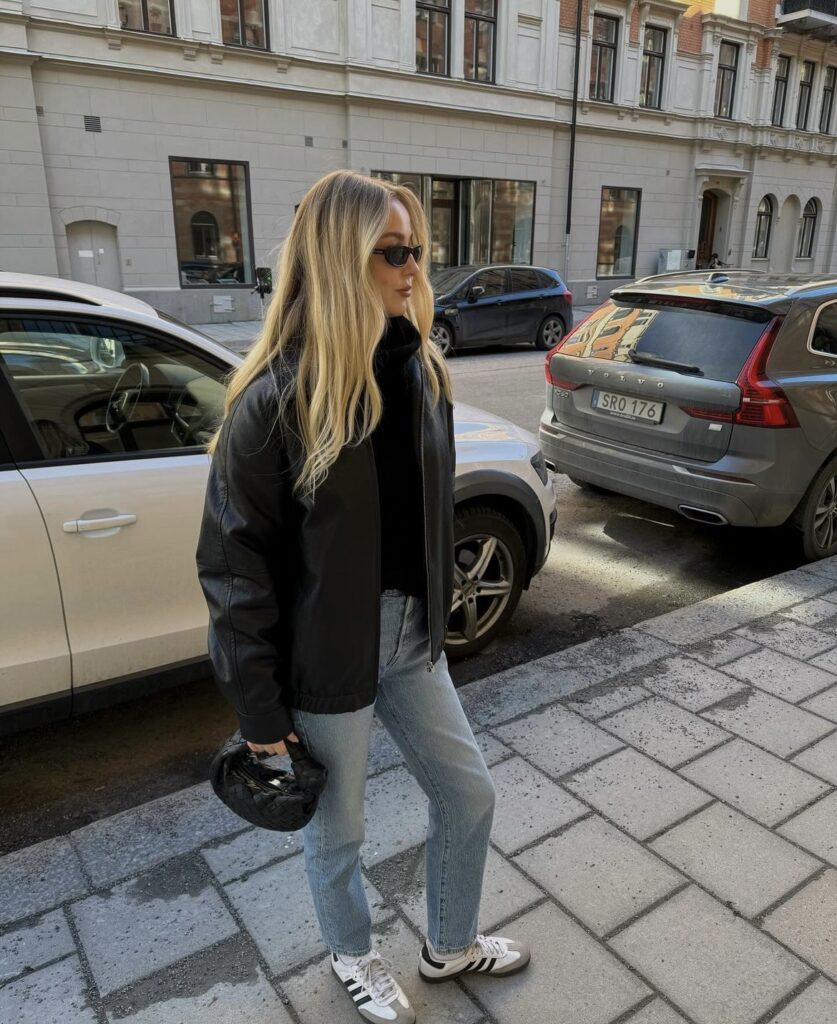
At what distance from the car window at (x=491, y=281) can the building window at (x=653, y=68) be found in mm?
12585

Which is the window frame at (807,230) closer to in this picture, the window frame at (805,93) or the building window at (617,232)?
the window frame at (805,93)

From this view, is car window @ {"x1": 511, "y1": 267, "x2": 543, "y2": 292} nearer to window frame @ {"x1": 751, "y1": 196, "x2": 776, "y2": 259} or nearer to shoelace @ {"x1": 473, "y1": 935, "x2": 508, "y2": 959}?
shoelace @ {"x1": 473, "y1": 935, "x2": 508, "y2": 959}

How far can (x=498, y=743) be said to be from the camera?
2994 mm

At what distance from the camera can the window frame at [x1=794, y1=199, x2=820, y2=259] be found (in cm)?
2950

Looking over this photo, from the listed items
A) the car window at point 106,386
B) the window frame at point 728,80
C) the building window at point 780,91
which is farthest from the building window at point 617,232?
the car window at point 106,386

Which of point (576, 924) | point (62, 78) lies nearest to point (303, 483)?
point (576, 924)

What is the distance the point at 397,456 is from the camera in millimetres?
1627

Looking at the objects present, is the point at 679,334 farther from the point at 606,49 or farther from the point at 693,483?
the point at 606,49

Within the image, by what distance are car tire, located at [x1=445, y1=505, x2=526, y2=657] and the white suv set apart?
3.88ft

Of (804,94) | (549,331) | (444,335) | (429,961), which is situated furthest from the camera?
(804,94)

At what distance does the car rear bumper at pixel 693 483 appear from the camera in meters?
4.46

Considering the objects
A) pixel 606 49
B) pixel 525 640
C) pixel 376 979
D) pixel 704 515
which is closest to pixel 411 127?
pixel 606 49

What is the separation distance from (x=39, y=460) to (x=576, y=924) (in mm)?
2146

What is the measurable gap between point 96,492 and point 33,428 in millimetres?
294
